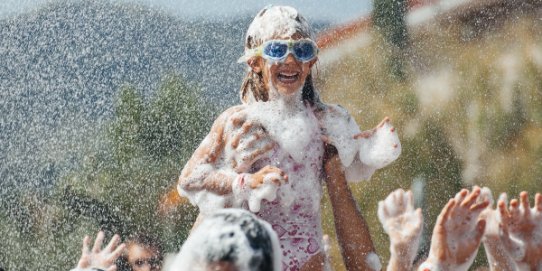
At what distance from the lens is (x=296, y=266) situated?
12.0ft

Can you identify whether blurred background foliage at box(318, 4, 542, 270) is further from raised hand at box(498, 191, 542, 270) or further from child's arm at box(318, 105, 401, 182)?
raised hand at box(498, 191, 542, 270)

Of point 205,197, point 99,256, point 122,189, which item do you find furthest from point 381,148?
point 122,189

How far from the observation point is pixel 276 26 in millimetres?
3795

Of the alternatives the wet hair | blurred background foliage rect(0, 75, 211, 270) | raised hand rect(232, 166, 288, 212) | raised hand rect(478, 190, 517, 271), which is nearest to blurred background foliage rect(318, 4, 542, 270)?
blurred background foliage rect(0, 75, 211, 270)

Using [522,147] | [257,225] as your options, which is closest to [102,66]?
[522,147]

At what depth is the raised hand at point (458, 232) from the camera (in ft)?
A: 10.4

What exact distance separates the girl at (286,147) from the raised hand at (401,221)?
0.42 metres

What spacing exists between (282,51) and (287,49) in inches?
0.8

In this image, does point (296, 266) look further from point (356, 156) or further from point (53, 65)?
point (53, 65)

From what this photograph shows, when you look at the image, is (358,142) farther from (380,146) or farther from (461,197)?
(461,197)

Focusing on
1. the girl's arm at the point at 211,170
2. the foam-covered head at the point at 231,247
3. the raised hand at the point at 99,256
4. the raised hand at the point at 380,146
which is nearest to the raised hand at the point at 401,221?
the raised hand at the point at 380,146

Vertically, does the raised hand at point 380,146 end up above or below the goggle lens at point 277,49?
below

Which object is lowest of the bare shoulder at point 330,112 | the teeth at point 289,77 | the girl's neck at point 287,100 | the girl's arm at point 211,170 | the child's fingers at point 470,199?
the child's fingers at point 470,199

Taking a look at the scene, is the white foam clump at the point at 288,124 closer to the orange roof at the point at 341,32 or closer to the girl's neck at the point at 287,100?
the girl's neck at the point at 287,100
